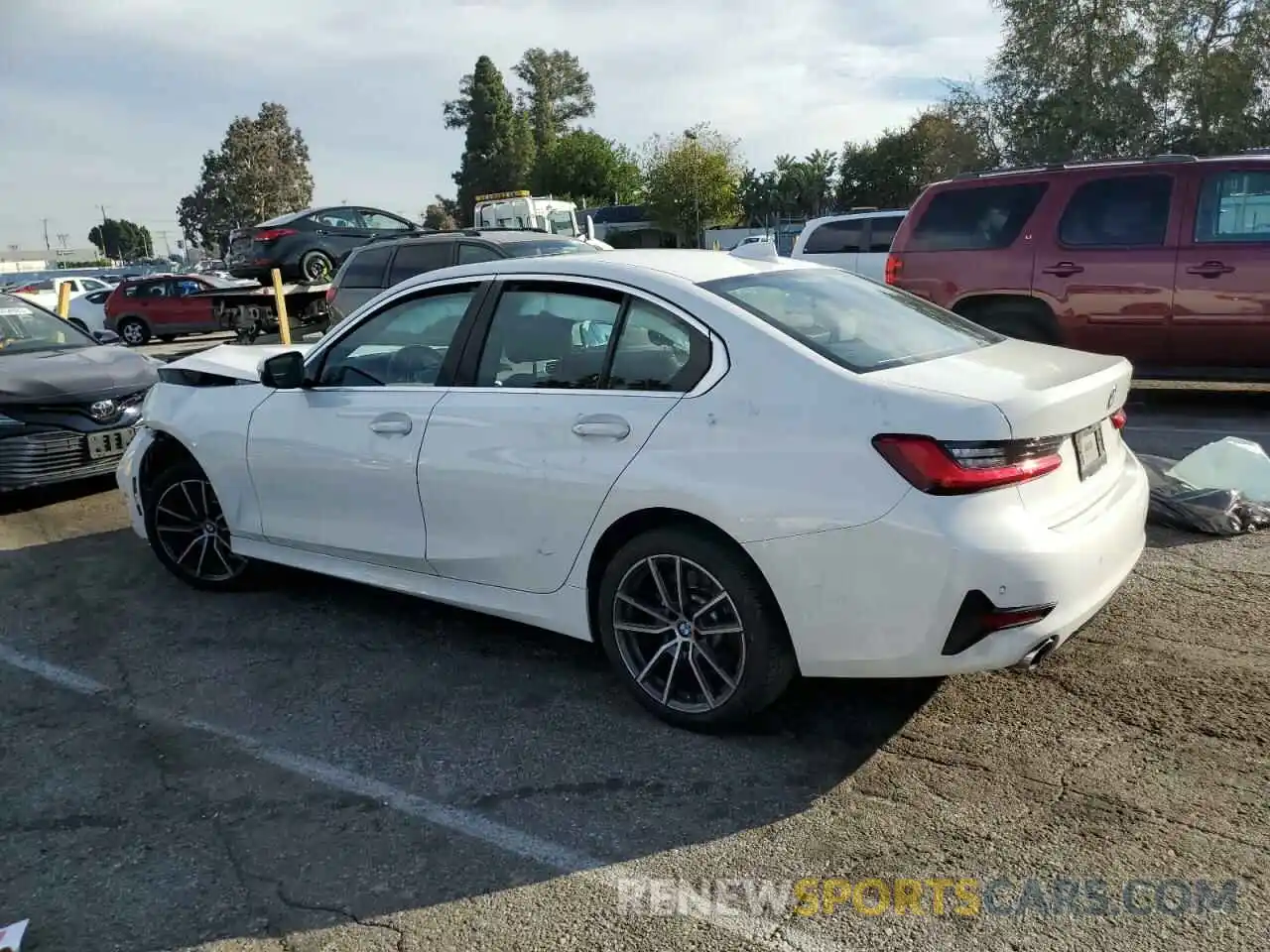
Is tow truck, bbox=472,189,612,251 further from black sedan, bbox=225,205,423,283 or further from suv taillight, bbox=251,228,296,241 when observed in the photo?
suv taillight, bbox=251,228,296,241

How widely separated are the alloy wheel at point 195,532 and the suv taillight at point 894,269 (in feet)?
19.2

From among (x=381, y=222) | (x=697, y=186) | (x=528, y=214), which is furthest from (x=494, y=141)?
(x=381, y=222)

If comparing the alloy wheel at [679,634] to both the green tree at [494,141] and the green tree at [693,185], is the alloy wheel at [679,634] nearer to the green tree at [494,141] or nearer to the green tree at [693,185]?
the green tree at [693,185]

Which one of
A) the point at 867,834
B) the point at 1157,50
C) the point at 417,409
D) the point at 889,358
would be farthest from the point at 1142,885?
the point at 1157,50

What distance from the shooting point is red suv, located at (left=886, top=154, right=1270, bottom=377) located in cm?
765

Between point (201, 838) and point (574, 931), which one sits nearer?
point (574, 931)

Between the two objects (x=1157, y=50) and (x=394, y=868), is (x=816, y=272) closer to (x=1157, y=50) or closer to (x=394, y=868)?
(x=394, y=868)

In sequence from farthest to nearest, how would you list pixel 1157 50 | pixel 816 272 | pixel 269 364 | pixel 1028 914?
1. pixel 1157 50
2. pixel 269 364
3. pixel 816 272
4. pixel 1028 914

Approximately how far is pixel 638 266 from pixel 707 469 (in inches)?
37.7

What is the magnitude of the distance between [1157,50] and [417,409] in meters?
35.7

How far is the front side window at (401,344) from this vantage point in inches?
171

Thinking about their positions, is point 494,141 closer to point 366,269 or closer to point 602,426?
point 366,269

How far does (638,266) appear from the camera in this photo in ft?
12.9

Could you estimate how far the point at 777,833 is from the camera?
9.94 feet
